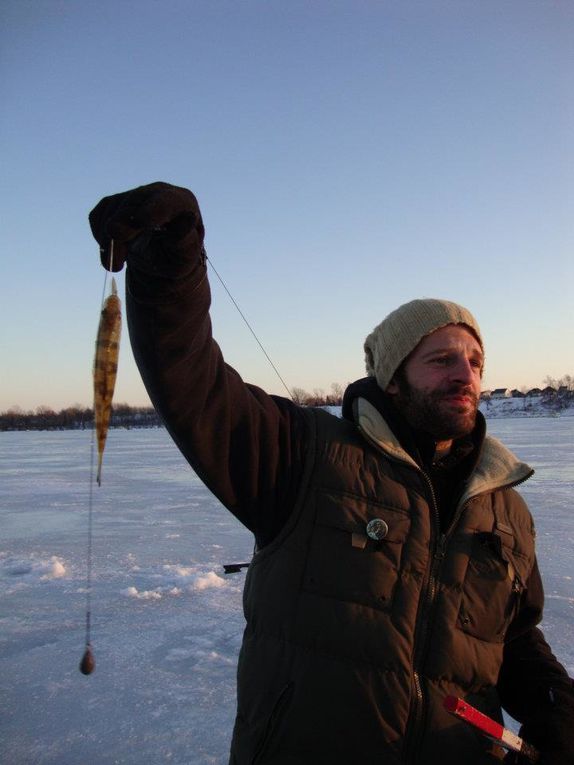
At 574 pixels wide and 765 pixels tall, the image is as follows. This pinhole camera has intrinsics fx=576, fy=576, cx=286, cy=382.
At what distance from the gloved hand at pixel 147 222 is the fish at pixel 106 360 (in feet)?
0.55

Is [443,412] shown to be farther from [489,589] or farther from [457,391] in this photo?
[489,589]

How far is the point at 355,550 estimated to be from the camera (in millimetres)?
1780

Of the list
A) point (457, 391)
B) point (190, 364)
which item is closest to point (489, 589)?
point (457, 391)

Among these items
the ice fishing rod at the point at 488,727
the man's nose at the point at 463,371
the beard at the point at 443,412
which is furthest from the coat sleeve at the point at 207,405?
the ice fishing rod at the point at 488,727

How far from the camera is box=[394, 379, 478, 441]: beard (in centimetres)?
206

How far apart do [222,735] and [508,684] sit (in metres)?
1.85

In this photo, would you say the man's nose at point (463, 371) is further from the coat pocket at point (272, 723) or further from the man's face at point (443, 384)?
the coat pocket at point (272, 723)

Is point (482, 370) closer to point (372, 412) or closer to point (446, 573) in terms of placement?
point (372, 412)

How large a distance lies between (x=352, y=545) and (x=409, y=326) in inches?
34.8

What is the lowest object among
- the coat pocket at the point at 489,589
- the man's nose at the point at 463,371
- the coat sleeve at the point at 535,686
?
the coat sleeve at the point at 535,686

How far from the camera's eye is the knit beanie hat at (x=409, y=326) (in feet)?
7.18

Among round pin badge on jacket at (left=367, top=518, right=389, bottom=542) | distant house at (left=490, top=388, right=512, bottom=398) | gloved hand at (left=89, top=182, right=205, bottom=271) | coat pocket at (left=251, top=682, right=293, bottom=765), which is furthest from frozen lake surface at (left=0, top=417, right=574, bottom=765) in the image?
distant house at (left=490, top=388, right=512, bottom=398)

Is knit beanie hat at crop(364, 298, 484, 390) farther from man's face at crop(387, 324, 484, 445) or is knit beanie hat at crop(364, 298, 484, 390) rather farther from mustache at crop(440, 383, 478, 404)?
mustache at crop(440, 383, 478, 404)

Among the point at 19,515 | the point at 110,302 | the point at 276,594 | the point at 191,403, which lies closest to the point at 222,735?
the point at 276,594
